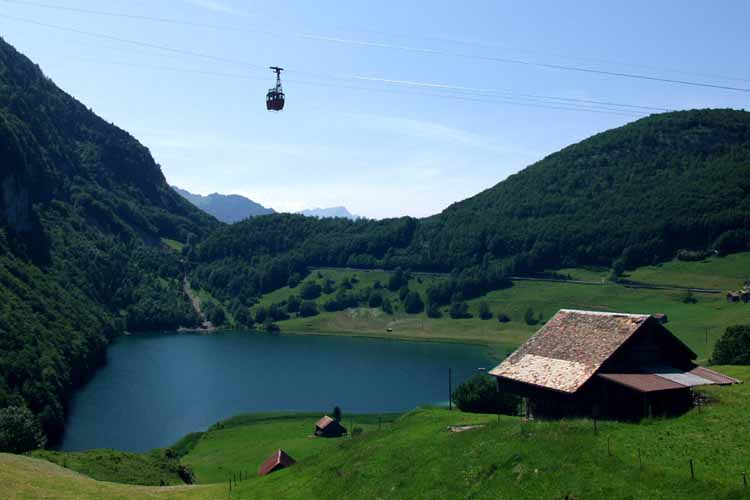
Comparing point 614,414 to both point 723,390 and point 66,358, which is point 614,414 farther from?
point 66,358

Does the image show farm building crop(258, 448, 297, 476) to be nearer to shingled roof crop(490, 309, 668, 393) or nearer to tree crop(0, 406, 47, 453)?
tree crop(0, 406, 47, 453)

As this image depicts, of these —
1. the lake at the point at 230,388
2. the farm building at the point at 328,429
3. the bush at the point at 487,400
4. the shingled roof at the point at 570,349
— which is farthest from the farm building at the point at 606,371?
the lake at the point at 230,388

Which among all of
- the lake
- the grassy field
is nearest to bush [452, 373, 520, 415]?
the grassy field

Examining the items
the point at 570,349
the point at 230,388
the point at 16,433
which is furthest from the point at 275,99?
the point at 230,388

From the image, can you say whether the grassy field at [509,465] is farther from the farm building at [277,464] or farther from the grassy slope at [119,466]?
the farm building at [277,464]

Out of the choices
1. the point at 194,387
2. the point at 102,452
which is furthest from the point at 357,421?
the point at 194,387

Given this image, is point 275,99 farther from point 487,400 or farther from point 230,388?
point 230,388
